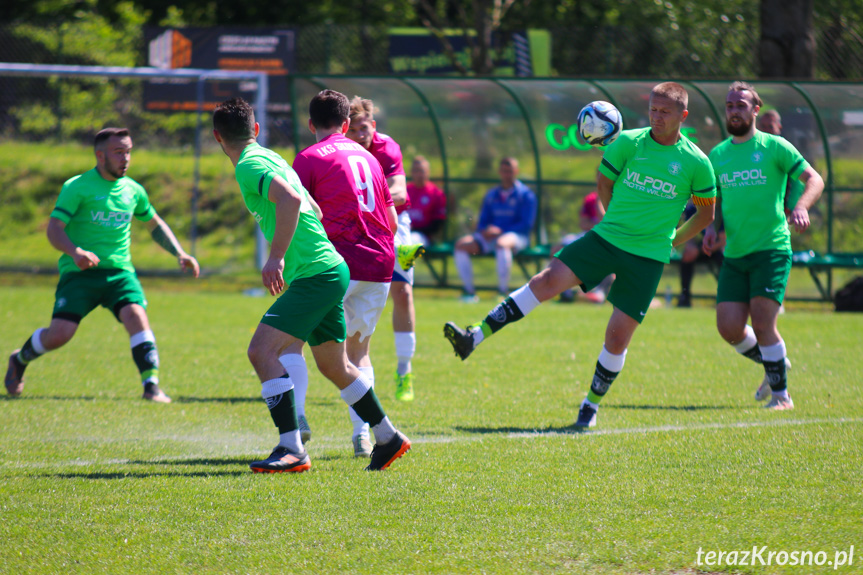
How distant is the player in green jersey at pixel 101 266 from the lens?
23.2ft

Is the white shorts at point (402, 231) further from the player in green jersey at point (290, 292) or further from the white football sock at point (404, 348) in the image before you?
the player in green jersey at point (290, 292)

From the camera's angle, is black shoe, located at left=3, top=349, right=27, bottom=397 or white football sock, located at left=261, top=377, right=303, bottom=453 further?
black shoe, located at left=3, top=349, right=27, bottom=397

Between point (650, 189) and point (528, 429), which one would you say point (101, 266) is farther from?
point (650, 189)

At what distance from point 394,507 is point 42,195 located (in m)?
17.4

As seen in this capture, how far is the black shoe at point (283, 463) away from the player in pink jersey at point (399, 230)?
5.42 ft

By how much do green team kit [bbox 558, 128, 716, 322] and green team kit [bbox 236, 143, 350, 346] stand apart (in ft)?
5.88

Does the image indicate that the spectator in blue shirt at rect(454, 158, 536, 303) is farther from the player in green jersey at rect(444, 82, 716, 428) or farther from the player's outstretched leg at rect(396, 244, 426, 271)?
the player in green jersey at rect(444, 82, 716, 428)

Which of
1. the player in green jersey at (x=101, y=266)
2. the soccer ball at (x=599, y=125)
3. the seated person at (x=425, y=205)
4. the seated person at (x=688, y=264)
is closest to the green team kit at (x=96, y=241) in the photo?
the player in green jersey at (x=101, y=266)

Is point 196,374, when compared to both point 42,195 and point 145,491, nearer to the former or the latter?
point 145,491

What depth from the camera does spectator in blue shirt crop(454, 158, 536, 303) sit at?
13.8 m

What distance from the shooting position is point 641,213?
5.76 metres


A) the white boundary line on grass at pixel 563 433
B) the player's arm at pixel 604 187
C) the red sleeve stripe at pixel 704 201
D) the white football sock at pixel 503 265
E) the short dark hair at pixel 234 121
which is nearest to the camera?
the short dark hair at pixel 234 121

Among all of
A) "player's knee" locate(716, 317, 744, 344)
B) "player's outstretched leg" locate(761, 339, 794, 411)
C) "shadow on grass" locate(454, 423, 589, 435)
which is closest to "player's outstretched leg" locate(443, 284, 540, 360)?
"shadow on grass" locate(454, 423, 589, 435)

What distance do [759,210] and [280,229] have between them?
145 inches
